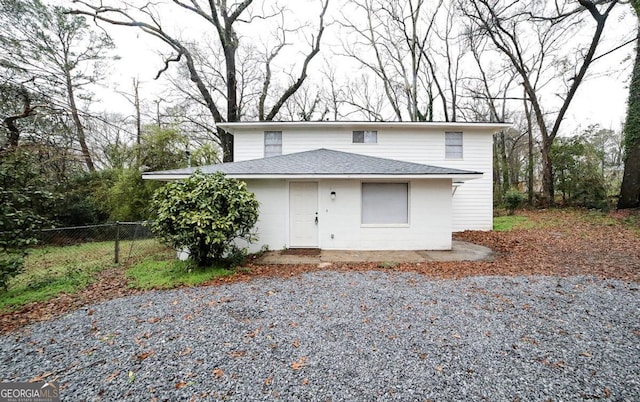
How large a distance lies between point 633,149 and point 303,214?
1489 cm

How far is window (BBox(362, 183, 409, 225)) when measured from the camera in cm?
729

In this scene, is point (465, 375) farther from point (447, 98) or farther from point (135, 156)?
point (447, 98)

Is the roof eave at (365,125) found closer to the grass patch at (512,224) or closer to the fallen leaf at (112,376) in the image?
the grass patch at (512,224)

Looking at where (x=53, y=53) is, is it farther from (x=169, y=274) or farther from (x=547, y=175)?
(x=547, y=175)

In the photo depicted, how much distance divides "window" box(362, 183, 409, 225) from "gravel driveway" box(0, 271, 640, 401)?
3.10 meters

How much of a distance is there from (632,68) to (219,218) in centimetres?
1796

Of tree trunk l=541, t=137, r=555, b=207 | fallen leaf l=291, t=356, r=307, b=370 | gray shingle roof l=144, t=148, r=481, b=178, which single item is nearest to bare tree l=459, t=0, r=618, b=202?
tree trunk l=541, t=137, r=555, b=207

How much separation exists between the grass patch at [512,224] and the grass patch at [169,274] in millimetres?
10836

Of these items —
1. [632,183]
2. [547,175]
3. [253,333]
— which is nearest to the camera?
[253,333]

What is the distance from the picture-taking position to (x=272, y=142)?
10445 millimetres

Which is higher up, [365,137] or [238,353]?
[365,137]

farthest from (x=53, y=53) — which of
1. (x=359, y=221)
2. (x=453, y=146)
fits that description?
(x=453, y=146)

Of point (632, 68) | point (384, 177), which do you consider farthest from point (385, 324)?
point (632, 68)

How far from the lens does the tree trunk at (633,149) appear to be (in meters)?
10.6
